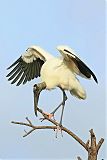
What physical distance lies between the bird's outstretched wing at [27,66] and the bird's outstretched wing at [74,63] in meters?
0.78

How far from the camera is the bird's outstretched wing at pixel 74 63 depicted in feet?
14.7

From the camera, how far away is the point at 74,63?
16.2 feet

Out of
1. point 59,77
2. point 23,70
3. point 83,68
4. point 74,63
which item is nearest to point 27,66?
point 23,70

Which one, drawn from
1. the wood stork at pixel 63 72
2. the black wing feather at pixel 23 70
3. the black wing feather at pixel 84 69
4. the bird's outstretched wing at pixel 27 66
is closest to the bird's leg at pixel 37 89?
the wood stork at pixel 63 72

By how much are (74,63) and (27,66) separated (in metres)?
1.31

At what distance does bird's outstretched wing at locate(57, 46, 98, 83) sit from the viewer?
4.49 meters

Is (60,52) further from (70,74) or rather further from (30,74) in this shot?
(30,74)

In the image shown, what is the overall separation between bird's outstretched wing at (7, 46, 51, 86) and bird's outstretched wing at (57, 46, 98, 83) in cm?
78

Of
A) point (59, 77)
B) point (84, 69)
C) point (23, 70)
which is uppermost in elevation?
point (23, 70)

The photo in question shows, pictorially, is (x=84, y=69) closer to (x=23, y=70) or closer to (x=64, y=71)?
(x=64, y=71)

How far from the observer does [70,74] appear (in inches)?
200

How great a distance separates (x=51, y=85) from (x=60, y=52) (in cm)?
37

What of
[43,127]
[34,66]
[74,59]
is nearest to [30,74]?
[34,66]

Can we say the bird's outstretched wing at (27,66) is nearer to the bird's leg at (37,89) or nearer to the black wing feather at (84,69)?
the bird's leg at (37,89)
